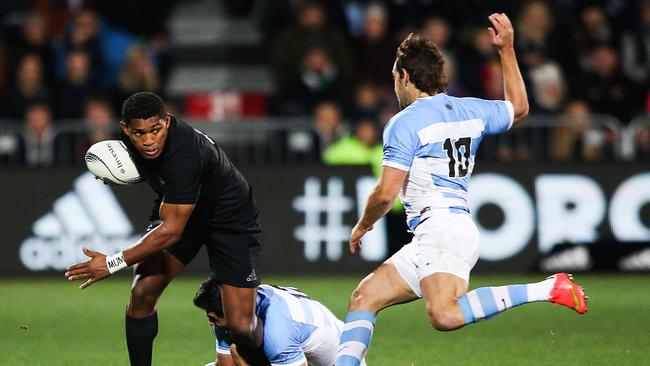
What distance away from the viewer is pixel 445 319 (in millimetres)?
6969

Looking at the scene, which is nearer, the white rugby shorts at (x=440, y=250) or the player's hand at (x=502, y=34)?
the white rugby shorts at (x=440, y=250)

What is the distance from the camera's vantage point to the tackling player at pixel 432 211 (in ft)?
23.1

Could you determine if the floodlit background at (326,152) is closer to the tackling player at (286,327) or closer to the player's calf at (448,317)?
the tackling player at (286,327)

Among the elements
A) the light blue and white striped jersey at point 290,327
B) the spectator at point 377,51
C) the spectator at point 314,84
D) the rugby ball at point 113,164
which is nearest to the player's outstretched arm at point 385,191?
the light blue and white striped jersey at point 290,327

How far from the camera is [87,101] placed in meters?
15.1

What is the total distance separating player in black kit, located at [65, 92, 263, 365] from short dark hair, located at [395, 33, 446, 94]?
4.04 feet

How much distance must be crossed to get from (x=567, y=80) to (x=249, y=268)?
9.23 m

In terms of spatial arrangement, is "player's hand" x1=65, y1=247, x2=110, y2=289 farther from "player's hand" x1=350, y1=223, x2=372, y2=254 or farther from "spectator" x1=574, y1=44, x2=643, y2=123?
"spectator" x1=574, y1=44, x2=643, y2=123

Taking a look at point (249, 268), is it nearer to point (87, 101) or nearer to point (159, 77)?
point (87, 101)

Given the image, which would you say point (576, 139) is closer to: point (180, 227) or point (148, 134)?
point (180, 227)

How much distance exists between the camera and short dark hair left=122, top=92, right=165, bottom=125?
7066 mm

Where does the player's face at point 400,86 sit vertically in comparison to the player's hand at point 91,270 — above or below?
above

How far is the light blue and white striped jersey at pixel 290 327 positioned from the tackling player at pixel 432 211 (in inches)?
13.0

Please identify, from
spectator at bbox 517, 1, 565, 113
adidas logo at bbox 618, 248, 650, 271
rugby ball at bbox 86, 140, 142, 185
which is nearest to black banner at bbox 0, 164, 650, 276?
adidas logo at bbox 618, 248, 650, 271
